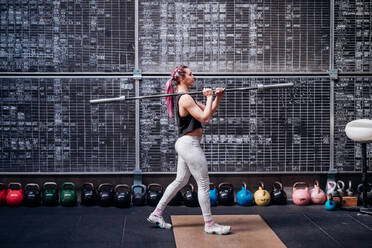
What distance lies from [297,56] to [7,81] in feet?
12.8

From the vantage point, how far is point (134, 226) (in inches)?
208

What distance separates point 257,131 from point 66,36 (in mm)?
2841

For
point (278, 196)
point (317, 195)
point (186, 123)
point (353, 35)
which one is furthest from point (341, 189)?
point (186, 123)

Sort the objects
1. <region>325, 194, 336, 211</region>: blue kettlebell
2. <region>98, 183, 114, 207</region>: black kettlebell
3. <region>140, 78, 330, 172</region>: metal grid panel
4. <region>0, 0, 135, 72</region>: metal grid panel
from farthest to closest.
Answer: <region>140, 78, 330, 172</region>: metal grid panel
<region>0, 0, 135, 72</region>: metal grid panel
<region>98, 183, 114, 207</region>: black kettlebell
<region>325, 194, 336, 211</region>: blue kettlebell

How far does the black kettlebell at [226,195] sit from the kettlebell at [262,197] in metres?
0.30

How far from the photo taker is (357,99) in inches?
264

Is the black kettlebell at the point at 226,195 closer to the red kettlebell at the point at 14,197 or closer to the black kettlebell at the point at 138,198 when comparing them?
the black kettlebell at the point at 138,198

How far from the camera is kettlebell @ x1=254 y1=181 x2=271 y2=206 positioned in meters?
6.21

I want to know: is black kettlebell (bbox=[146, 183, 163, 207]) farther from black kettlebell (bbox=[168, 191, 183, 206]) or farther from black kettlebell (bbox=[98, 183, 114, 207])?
black kettlebell (bbox=[98, 183, 114, 207])

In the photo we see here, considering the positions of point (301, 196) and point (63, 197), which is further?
point (301, 196)

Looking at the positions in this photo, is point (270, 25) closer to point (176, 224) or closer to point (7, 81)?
point (176, 224)

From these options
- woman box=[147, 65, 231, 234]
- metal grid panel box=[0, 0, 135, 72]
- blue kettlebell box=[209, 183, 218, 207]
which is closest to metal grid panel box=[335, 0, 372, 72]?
blue kettlebell box=[209, 183, 218, 207]

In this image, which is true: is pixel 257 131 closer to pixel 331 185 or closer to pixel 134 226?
pixel 331 185

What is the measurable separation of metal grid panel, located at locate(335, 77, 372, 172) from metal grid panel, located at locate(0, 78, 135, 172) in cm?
278
